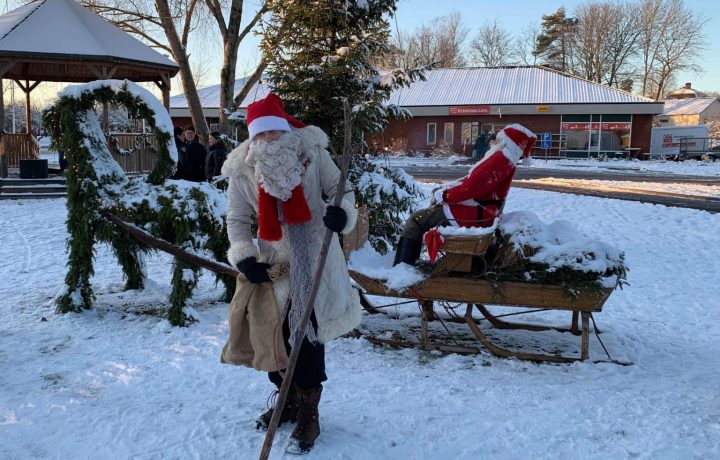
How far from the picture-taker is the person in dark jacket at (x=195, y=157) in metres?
11.3

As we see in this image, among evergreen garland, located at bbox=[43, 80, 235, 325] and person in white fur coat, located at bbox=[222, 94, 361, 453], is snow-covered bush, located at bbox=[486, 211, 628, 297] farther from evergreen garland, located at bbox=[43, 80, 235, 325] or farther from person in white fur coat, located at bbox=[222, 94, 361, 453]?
evergreen garland, located at bbox=[43, 80, 235, 325]

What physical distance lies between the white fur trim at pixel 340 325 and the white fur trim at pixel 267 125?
101 centimetres

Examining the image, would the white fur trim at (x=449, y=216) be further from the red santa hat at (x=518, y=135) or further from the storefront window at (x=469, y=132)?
the storefront window at (x=469, y=132)

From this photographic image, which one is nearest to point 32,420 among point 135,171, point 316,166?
point 316,166

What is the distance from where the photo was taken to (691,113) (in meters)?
55.2

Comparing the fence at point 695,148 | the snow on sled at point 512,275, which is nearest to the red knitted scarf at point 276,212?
the snow on sled at point 512,275

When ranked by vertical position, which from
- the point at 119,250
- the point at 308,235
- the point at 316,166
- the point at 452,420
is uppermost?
the point at 316,166

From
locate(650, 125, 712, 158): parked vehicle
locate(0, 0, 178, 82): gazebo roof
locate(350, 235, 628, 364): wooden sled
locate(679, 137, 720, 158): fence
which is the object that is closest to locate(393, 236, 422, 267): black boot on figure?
locate(350, 235, 628, 364): wooden sled

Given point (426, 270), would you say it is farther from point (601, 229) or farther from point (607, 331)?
point (601, 229)

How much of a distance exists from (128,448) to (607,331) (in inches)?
157

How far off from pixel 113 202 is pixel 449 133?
32.6 metres

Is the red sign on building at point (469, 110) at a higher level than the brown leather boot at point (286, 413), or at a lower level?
higher

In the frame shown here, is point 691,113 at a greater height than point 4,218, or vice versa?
point 691,113

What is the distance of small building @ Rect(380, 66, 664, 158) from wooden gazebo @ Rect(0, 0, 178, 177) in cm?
1727
